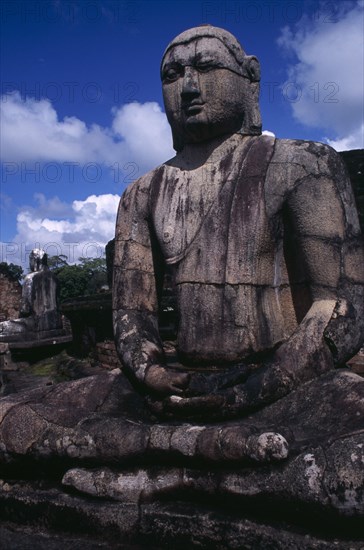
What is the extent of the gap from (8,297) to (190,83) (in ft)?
56.1

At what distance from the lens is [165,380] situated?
107 inches

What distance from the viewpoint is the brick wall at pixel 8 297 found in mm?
18922

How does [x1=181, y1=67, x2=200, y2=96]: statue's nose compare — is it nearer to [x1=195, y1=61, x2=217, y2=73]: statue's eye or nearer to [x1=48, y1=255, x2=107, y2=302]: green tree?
[x1=195, y1=61, x2=217, y2=73]: statue's eye

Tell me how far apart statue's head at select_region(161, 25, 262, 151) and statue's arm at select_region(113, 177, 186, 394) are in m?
0.50

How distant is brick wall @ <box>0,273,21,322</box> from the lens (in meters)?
18.9

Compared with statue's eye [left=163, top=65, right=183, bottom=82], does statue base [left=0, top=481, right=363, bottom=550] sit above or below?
below

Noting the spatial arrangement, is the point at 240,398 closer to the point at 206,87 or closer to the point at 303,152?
the point at 303,152

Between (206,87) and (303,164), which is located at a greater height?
(206,87)

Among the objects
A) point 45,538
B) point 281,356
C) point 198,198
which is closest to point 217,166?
point 198,198

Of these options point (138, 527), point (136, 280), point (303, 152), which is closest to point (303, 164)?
point (303, 152)

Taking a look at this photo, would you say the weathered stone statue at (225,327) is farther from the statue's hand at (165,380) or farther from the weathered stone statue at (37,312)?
the weathered stone statue at (37,312)

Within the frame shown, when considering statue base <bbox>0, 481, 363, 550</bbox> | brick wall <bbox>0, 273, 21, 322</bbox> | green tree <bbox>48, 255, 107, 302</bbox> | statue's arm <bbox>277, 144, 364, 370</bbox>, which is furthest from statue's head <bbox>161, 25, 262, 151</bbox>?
green tree <bbox>48, 255, 107, 302</bbox>

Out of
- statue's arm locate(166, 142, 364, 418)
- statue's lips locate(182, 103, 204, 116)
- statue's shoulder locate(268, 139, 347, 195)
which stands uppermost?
statue's lips locate(182, 103, 204, 116)

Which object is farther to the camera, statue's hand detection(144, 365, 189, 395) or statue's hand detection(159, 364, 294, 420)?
statue's hand detection(144, 365, 189, 395)
